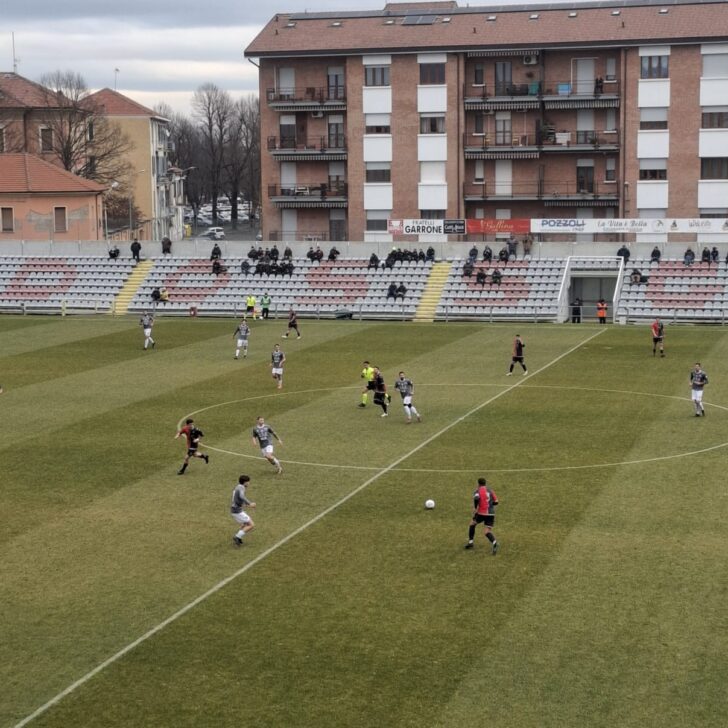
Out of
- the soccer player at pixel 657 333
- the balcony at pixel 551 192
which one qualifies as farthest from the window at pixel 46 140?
the soccer player at pixel 657 333

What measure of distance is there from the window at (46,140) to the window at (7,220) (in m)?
43.3

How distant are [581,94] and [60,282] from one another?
40142 millimetres

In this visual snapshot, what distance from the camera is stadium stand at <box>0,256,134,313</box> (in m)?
80.9

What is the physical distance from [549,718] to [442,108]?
79.6 metres

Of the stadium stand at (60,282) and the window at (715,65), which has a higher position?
the window at (715,65)

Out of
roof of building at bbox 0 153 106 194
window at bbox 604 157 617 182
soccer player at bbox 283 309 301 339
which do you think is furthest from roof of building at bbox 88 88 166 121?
soccer player at bbox 283 309 301 339

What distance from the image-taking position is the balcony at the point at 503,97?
9356 centimetres

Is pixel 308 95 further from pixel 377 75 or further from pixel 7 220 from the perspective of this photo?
pixel 7 220

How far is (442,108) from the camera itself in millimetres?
94562

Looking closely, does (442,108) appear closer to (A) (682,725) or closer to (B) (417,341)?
(B) (417,341)

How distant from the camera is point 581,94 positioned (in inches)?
3664

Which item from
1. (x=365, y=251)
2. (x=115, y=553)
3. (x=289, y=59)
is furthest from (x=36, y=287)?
(x=115, y=553)

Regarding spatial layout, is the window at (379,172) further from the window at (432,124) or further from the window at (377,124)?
the window at (432,124)

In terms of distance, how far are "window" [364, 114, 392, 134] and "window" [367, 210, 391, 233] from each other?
6055mm
